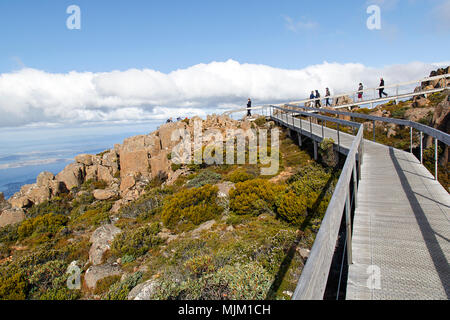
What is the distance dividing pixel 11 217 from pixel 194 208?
15.7 m

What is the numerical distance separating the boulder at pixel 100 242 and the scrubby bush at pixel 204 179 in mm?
4539

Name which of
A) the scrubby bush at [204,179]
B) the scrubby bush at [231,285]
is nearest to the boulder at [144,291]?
the scrubby bush at [231,285]

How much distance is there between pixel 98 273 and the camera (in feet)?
22.0

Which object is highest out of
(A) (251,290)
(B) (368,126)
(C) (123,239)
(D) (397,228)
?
(B) (368,126)

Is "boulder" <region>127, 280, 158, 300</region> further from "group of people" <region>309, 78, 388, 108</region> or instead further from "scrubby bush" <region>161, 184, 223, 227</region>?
"group of people" <region>309, 78, 388, 108</region>

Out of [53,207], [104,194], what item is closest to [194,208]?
[104,194]

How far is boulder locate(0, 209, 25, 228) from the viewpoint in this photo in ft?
55.5

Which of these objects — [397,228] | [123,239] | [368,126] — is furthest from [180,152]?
[397,228]

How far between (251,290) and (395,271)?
2.35 meters

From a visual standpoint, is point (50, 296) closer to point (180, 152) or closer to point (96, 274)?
point (96, 274)

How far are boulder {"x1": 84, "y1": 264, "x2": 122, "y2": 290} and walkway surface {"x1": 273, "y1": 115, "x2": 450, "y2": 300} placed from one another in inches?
240

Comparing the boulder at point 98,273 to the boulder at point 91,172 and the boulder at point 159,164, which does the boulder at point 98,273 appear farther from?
the boulder at point 91,172
